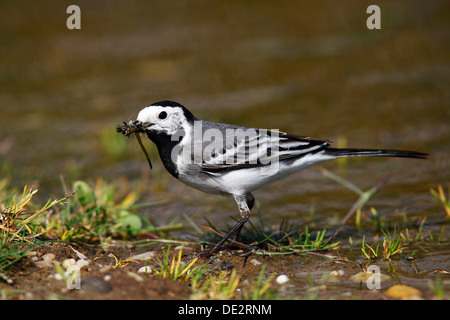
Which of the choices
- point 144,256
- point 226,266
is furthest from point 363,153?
point 144,256

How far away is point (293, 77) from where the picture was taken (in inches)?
433

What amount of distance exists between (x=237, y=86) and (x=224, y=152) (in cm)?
586

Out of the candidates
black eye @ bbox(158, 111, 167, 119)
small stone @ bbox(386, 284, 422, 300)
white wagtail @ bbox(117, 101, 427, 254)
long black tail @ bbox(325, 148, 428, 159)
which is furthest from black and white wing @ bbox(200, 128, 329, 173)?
small stone @ bbox(386, 284, 422, 300)

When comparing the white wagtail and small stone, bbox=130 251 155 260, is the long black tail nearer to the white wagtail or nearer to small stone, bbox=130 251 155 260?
the white wagtail

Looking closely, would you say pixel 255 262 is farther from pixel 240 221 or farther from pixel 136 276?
pixel 136 276

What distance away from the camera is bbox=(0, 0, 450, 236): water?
7.05 metres

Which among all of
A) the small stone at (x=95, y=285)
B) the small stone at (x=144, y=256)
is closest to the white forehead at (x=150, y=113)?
the small stone at (x=144, y=256)

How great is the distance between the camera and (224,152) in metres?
5.16

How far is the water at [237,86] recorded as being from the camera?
23.1 ft

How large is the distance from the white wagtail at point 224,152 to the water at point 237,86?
105 centimetres
